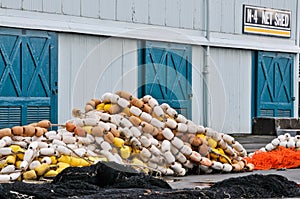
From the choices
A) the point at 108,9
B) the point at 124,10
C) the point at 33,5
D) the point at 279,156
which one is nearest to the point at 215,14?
the point at 124,10

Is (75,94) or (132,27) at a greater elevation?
(132,27)

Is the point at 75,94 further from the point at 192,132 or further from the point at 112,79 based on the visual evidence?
the point at 112,79

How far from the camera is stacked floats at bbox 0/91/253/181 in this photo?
11.8 m

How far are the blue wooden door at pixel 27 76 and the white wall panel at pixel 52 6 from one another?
1.42 ft

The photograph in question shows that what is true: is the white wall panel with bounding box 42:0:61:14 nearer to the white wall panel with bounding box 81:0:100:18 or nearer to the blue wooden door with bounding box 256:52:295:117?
the white wall panel with bounding box 81:0:100:18

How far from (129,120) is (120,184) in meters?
2.70

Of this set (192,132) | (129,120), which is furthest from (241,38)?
(129,120)

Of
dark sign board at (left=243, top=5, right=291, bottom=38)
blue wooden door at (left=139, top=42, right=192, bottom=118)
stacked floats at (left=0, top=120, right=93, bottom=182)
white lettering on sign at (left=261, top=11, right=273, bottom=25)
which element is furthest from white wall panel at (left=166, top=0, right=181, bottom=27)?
stacked floats at (left=0, top=120, right=93, bottom=182)

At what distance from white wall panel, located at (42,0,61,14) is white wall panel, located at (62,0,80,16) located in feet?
0.43

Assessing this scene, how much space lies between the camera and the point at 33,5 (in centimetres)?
1525

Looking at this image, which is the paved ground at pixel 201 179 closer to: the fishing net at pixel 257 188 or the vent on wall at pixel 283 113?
the fishing net at pixel 257 188

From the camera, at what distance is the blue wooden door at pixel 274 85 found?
20703 mm

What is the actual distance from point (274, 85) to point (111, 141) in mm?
9997

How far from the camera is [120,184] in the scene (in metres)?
9.19
